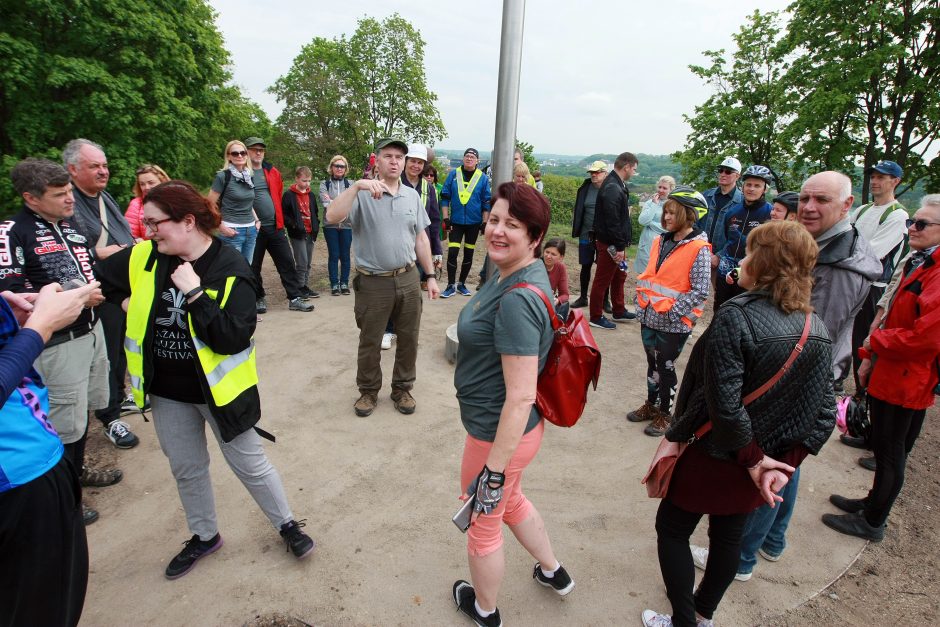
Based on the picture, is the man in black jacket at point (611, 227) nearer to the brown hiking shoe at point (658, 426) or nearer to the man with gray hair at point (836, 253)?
the brown hiking shoe at point (658, 426)

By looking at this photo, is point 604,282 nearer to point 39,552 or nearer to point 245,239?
point 245,239

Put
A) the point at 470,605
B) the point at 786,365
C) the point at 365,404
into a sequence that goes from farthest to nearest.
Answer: the point at 365,404, the point at 470,605, the point at 786,365

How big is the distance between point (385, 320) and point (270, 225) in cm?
333

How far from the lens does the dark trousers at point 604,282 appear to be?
645 centimetres

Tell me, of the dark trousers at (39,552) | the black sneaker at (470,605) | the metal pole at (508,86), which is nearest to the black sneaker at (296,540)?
the black sneaker at (470,605)

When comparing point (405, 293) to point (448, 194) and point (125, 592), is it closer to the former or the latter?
point (125, 592)

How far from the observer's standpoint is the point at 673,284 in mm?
3797

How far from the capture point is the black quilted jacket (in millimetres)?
1836

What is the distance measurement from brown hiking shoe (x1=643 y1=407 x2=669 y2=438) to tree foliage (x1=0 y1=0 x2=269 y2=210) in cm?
1643

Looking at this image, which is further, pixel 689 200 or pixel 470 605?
pixel 689 200

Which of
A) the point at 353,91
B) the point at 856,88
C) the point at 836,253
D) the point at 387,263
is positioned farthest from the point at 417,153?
the point at 353,91

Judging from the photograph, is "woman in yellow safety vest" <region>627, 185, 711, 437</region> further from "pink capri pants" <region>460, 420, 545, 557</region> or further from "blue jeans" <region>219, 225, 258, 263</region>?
"blue jeans" <region>219, 225, 258, 263</region>

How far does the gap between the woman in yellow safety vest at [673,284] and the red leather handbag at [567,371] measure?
6.51 feet

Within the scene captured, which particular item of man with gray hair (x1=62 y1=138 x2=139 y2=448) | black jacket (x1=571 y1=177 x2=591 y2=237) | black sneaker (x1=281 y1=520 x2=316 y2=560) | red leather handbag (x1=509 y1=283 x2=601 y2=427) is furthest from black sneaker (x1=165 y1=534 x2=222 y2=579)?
black jacket (x1=571 y1=177 x2=591 y2=237)
